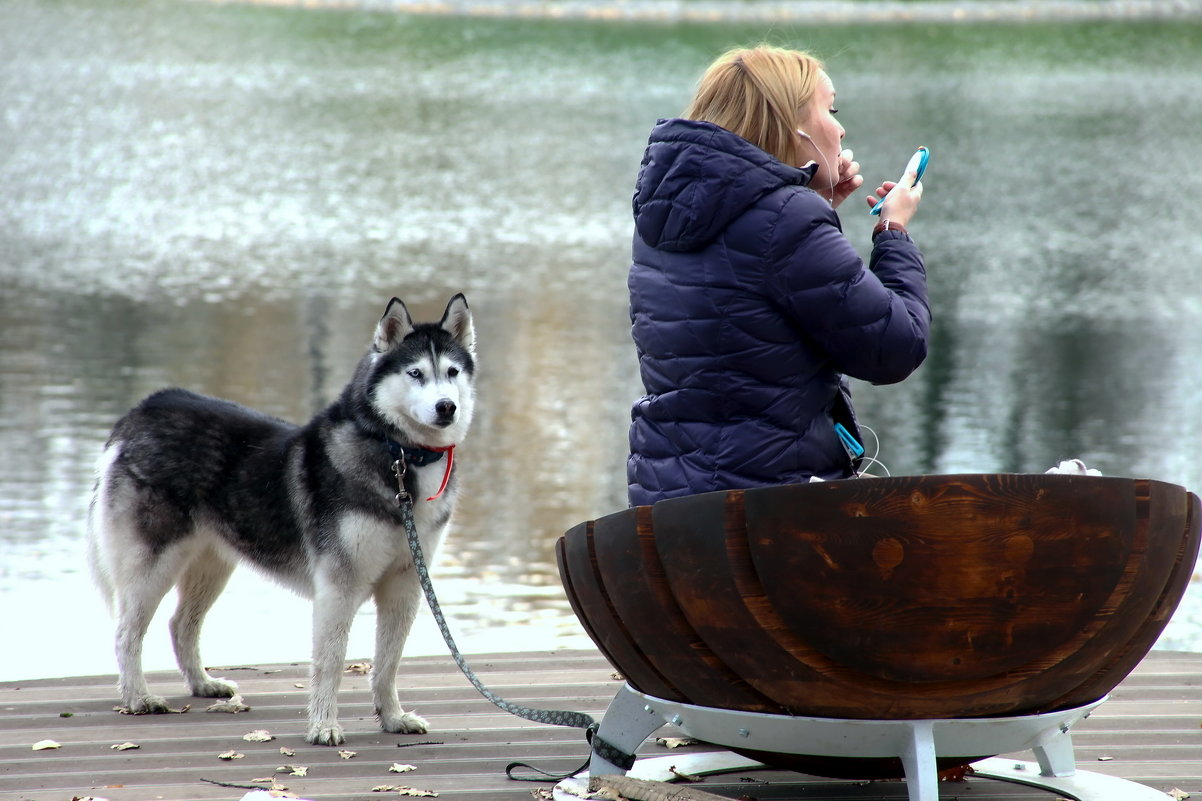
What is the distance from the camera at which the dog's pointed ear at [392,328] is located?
15.5ft

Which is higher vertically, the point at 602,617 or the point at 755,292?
the point at 755,292

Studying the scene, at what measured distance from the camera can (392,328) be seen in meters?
4.77

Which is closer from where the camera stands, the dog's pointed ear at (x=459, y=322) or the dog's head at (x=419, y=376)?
the dog's head at (x=419, y=376)

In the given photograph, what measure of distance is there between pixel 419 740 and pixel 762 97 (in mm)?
2315

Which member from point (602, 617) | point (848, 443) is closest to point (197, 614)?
point (602, 617)

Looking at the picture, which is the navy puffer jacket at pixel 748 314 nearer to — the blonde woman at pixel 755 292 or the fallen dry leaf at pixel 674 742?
the blonde woman at pixel 755 292

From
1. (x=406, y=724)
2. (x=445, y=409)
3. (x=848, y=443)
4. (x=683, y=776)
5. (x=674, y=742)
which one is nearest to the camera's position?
(x=848, y=443)

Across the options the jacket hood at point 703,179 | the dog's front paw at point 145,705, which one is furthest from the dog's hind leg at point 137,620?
the jacket hood at point 703,179

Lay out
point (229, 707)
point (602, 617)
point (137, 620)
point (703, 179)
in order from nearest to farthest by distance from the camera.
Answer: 1. point (703, 179)
2. point (602, 617)
3. point (229, 707)
4. point (137, 620)

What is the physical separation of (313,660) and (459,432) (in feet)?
2.90

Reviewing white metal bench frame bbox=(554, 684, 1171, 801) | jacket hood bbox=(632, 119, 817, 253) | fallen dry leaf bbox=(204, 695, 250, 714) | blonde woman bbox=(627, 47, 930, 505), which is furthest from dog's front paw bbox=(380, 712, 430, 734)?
jacket hood bbox=(632, 119, 817, 253)

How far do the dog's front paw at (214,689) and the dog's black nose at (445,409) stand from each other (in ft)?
4.45

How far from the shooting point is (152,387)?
12.1 metres

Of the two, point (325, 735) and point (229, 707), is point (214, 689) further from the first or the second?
point (325, 735)
